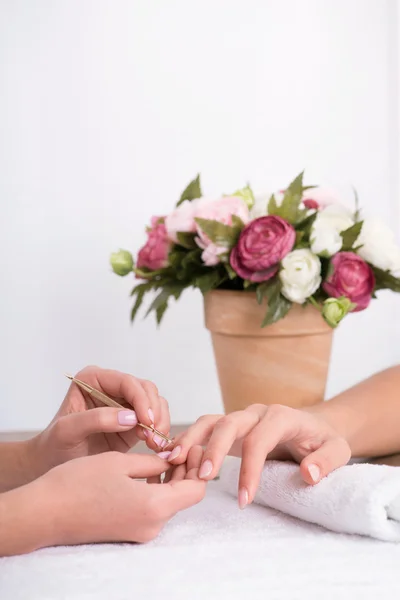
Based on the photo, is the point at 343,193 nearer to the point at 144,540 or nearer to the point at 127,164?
the point at 127,164

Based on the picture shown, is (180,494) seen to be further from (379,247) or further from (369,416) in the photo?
(379,247)

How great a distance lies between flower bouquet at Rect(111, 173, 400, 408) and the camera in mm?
1064

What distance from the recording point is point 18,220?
1.77 m

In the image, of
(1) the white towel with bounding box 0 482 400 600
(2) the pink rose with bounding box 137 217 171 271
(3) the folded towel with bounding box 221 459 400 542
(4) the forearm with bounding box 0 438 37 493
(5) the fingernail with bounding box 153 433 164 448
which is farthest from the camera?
(2) the pink rose with bounding box 137 217 171 271

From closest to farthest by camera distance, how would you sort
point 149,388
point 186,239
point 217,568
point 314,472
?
point 217,568 < point 314,472 < point 149,388 < point 186,239

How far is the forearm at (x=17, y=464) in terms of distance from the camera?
2.70 ft

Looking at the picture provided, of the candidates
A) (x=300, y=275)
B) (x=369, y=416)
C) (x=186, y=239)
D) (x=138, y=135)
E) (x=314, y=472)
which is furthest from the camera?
(x=138, y=135)

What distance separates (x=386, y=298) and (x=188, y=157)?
2.23 ft

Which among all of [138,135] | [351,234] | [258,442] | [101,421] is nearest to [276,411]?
[258,442]

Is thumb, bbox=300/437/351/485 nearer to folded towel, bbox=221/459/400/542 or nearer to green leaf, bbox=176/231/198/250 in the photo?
folded towel, bbox=221/459/400/542

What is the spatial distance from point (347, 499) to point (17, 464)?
1.29ft

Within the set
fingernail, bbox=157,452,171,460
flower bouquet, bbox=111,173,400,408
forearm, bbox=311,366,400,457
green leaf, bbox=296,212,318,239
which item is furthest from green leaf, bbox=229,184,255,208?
fingernail, bbox=157,452,171,460

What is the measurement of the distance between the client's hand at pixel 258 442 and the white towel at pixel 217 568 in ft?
0.16

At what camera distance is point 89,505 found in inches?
23.1
